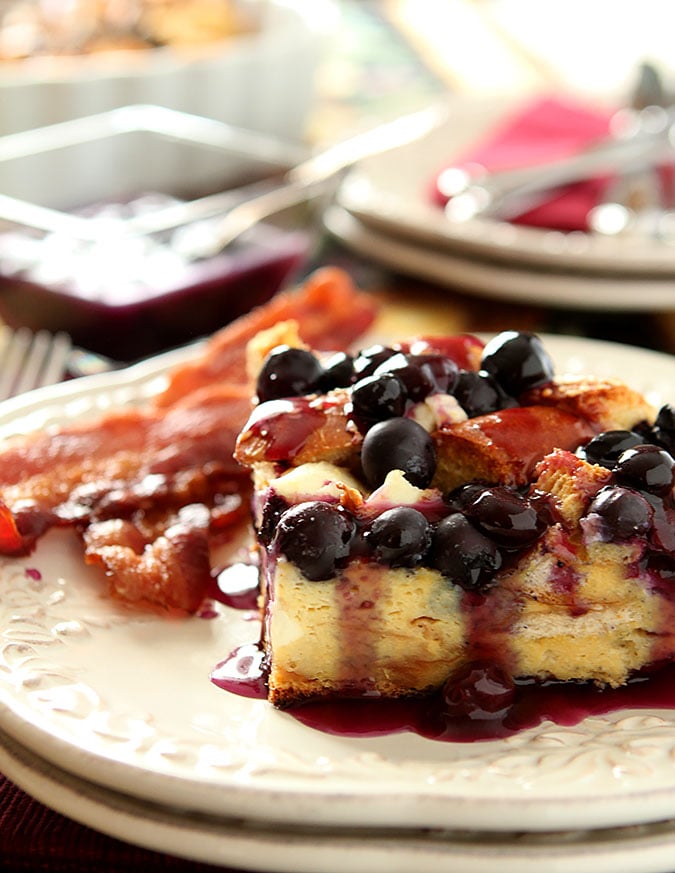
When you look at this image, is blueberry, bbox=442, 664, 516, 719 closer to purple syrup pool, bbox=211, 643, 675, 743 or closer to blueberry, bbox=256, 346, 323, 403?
purple syrup pool, bbox=211, 643, 675, 743

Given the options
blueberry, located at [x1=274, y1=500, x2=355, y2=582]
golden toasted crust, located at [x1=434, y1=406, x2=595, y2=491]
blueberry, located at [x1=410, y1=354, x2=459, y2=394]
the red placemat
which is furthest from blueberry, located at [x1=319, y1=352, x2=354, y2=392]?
the red placemat

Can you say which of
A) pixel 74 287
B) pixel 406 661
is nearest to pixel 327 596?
pixel 406 661

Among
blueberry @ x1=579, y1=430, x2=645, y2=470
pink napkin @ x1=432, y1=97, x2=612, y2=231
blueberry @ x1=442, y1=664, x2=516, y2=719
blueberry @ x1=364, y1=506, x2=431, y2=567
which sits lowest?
pink napkin @ x1=432, y1=97, x2=612, y2=231

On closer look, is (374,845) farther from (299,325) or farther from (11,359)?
(11,359)

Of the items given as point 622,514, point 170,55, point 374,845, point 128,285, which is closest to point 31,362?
point 128,285

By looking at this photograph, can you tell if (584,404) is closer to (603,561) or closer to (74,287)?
(603,561)

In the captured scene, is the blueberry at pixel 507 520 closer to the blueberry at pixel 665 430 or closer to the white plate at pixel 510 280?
the blueberry at pixel 665 430
